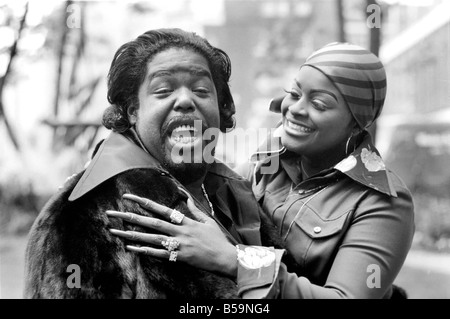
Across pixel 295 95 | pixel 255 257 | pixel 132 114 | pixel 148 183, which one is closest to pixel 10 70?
pixel 132 114

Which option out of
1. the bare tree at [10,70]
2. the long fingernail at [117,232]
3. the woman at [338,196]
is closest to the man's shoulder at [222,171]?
the woman at [338,196]

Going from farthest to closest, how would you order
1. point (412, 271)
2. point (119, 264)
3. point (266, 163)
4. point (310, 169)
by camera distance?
1. point (412, 271)
2. point (266, 163)
3. point (310, 169)
4. point (119, 264)

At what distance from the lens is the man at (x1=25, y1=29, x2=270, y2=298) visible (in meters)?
2.07

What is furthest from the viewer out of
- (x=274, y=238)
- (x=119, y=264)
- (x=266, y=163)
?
(x=266, y=163)

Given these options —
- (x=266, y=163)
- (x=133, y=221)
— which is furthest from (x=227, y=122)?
(x=133, y=221)

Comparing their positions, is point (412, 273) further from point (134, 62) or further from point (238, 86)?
point (134, 62)

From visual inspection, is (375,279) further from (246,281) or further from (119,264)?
(119,264)

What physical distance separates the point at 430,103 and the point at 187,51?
8260 mm

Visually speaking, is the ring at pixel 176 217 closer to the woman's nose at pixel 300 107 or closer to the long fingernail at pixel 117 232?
the long fingernail at pixel 117 232

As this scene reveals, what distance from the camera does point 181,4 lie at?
9961mm

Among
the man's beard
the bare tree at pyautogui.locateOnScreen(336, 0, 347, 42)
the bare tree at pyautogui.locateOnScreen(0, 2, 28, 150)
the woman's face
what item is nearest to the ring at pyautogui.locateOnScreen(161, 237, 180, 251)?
the man's beard

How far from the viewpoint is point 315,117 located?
2613 millimetres

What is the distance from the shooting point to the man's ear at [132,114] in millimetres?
2475

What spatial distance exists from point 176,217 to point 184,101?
478 mm
